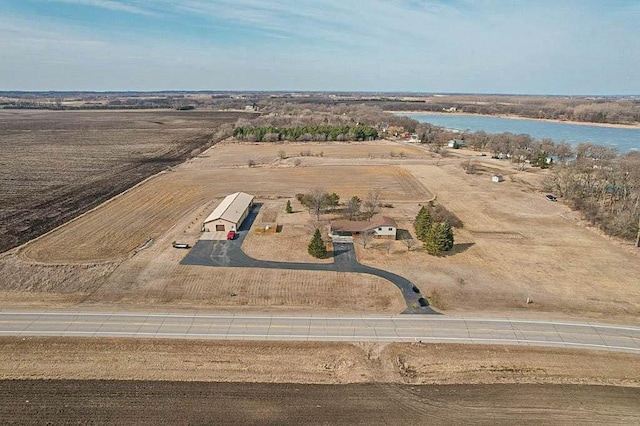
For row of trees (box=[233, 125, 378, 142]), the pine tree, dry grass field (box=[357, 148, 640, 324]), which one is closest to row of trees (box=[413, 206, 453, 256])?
dry grass field (box=[357, 148, 640, 324])

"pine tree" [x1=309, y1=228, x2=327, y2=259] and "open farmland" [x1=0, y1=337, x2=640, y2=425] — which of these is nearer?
"open farmland" [x1=0, y1=337, x2=640, y2=425]

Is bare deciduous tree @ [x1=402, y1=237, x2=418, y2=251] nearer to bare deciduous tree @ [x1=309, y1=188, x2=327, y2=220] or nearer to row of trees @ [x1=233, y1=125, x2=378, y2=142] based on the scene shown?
bare deciduous tree @ [x1=309, y1=188, x2=327, y2=220]

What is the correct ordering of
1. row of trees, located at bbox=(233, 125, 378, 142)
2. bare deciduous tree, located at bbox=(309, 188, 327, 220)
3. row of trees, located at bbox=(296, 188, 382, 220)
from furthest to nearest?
1. row of trees, located at bbox=(233, 125, 378, 142)
2. row of trees, located at bbox=(296, 188, 382, 220)
3. bare deciduous tree, located at bbox=(309, 188, 327, 220)

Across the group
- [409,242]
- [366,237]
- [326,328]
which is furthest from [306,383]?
[409,242]

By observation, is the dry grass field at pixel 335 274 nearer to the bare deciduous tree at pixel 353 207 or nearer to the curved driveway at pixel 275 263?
the curved driveway at pixel 275 263

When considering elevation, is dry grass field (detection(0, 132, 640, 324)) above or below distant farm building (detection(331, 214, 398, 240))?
below

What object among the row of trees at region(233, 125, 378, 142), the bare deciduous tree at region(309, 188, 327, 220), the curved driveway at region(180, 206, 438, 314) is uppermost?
the row of trees at region(233, 125, 378, 142)
